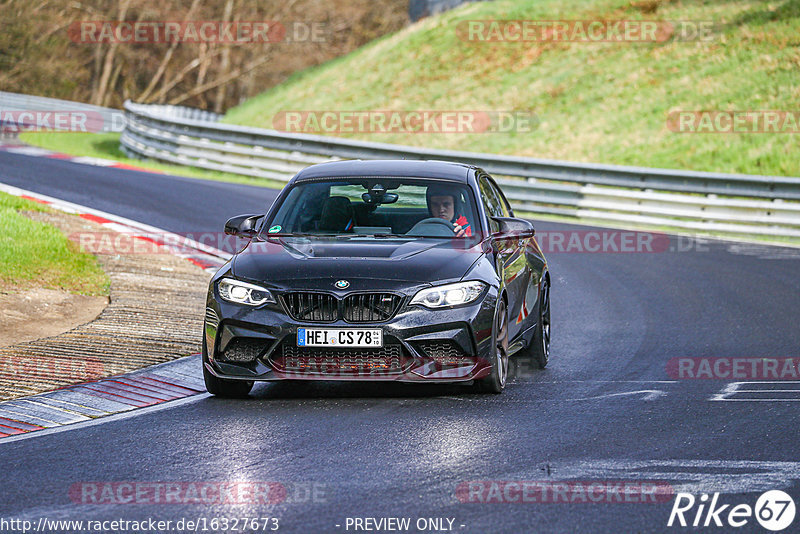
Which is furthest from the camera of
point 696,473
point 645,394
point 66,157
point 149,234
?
point 66,157

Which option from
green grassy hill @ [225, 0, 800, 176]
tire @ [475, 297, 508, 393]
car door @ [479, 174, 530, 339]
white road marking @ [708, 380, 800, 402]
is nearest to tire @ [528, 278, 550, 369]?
Result: car door @ [479, 174, 530, 339]

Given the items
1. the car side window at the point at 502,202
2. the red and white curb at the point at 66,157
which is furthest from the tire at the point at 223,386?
the red and white curb at the point at 66,157

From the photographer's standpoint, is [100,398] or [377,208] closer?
[100,398]

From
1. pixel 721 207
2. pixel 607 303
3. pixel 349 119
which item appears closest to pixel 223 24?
pixel 349 119

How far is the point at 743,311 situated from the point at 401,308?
6005mm

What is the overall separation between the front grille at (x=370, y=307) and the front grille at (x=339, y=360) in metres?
0.20

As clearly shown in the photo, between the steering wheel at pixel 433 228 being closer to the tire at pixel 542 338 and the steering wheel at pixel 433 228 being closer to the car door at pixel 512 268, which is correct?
the car door at pixel 512 268

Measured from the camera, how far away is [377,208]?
29.8ft

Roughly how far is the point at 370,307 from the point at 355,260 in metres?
0.43

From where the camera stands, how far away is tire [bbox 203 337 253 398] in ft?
26.1

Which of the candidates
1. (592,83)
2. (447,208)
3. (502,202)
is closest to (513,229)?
(447,208)

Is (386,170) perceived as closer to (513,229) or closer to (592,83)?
(513,229)

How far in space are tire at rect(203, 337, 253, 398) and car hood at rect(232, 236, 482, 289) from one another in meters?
0.69

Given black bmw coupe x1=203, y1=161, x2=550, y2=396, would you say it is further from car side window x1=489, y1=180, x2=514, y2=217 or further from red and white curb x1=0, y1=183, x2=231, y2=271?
red and white curb x1=0, y1=183, x2=231, y2=271
